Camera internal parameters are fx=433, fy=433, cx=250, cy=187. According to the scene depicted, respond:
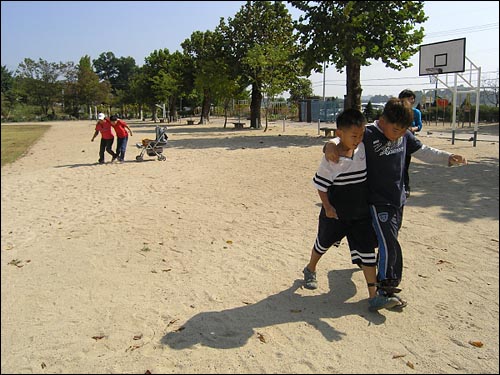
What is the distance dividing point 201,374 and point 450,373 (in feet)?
4.83

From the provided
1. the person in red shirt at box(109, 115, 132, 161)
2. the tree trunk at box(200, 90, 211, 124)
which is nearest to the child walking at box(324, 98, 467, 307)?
the person in red shirt at box(109, 115, 132, 161)

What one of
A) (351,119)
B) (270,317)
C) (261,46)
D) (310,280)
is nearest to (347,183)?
(351,119)

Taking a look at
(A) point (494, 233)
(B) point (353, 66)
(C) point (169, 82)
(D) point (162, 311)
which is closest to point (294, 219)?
(A) point (494, 233)

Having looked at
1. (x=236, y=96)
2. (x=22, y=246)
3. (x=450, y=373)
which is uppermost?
(x=236, y=96)

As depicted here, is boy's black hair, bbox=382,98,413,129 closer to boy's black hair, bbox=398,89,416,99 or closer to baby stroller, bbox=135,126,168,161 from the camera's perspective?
boy's black hair, bbox=398,89,416,99

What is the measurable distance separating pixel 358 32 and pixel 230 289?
14.3 metres

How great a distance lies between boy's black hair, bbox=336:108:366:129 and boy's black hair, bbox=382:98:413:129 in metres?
0.20

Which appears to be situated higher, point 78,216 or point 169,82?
point 169,82

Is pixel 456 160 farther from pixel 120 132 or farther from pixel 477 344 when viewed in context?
pixel 120 132

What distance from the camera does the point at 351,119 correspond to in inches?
117

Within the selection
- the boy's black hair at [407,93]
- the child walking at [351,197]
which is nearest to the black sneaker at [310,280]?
the child walking at [351,197]

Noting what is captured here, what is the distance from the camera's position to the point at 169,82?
37.7 m

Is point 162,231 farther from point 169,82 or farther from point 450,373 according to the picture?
point 169,82

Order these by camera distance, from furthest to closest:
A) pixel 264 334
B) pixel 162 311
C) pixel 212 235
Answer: pixel 212 235 < pixel 162 311 < pixel 264 334
